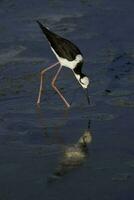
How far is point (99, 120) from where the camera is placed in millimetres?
8508

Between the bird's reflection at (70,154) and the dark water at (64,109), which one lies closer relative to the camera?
the dark water at (64,109)

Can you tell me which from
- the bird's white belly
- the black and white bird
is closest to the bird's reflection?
the black and white bird

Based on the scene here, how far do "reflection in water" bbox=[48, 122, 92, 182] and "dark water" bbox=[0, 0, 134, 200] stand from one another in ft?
0.03

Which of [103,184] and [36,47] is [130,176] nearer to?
[103,184]

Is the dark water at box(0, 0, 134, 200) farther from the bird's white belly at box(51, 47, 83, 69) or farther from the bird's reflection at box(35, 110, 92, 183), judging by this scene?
the bird's white belly at box(51, 47, 83, 69)

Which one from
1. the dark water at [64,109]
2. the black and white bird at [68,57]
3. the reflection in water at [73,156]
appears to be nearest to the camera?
the dark water at [64,109]

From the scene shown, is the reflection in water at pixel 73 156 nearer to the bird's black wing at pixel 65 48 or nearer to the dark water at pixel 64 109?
the dark water at pixel 64 109

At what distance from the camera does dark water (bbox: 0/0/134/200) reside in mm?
6816

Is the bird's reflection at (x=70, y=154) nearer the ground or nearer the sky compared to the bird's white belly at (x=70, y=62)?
nearer the sky

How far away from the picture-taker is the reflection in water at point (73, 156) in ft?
23.2

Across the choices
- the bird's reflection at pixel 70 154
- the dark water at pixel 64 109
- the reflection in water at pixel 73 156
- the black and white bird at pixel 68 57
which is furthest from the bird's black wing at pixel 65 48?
the reflection in water at pixel 73 156

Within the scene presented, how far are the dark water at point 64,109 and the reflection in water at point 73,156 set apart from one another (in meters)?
0.01

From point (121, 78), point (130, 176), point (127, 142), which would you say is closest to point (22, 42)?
point (121, 78)

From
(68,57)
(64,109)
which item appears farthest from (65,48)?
(64,109)
